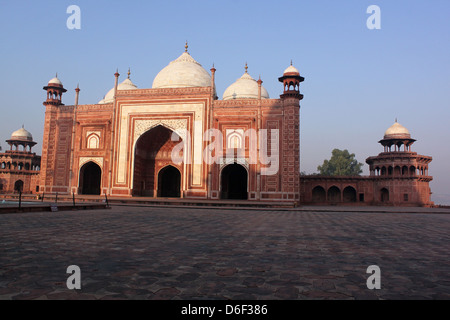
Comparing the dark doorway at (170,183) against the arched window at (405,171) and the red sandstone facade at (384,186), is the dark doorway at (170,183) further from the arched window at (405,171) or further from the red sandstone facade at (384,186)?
the arched window at (405,171)

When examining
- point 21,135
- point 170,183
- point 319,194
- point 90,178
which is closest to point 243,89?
point 170,183

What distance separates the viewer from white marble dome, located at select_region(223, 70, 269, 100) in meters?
28.4

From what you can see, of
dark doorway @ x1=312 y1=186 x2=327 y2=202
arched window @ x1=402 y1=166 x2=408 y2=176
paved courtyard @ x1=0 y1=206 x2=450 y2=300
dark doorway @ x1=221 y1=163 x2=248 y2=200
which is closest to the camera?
paved courtyard @ x1=0 y1=206 x2=450 y2=300

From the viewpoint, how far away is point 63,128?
1018 inches

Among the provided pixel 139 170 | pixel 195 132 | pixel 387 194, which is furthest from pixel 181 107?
pixel 387 194

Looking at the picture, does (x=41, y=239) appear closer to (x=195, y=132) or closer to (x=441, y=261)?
(x=441, y=261)

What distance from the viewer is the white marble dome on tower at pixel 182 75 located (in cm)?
2683

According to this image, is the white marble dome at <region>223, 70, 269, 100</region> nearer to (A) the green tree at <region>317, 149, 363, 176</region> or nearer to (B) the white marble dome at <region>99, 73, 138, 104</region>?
(B) the white marble dome at <region>99, 73, 138, 104</region>

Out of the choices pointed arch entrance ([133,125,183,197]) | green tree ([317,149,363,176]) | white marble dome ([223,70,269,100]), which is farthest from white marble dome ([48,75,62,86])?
green tree ([317,149,363,176])

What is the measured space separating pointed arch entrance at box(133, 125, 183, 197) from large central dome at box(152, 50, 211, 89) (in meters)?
4.19

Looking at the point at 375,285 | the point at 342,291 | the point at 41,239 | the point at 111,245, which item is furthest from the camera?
the point at 41,239

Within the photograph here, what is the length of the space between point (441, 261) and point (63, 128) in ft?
88.9

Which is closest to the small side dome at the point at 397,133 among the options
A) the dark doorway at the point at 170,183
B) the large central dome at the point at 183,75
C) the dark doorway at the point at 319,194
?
the dark doorway at the point at 319,194

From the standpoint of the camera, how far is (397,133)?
92.9 ft
